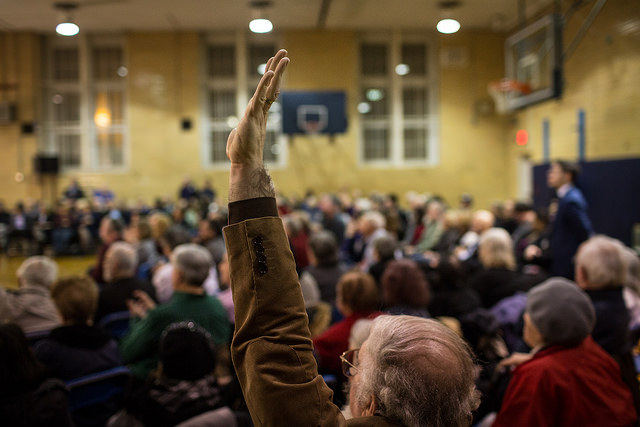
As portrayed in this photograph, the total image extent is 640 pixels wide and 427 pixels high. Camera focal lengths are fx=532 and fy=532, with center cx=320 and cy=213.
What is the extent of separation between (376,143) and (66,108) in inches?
321

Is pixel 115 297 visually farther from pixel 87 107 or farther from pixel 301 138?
pixel 87 107

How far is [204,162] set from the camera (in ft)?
45.1

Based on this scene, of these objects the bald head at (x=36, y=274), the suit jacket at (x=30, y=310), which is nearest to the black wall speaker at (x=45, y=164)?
the bald head at (x=36, y=274)

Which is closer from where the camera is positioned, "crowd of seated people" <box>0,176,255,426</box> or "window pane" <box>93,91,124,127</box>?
"crowd of seated people" <box>0,176,255,426</box>

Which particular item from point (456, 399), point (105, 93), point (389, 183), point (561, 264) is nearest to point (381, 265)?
point (561, 264)

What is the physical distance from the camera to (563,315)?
1.78 m


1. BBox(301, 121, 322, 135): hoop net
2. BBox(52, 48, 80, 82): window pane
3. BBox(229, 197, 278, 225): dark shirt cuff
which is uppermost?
BBox(52, 48, 80, 82): window pane

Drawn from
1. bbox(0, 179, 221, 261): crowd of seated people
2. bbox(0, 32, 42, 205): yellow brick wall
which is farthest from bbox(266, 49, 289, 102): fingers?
bbox(0, 32, 42, 205): yellow brick wall

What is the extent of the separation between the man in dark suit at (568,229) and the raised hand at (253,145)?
13.2ft

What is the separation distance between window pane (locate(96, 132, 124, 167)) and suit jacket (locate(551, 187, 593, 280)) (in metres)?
11.9

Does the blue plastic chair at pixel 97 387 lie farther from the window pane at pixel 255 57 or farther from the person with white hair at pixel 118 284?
the window pane at pixel 255 57

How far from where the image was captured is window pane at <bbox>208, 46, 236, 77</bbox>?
1379 centimetres

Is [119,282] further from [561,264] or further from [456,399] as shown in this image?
[561,264]

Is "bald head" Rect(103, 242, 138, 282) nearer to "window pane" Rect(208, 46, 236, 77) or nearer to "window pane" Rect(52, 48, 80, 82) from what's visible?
"window pane" Rect(208, 46, 236, 77)
